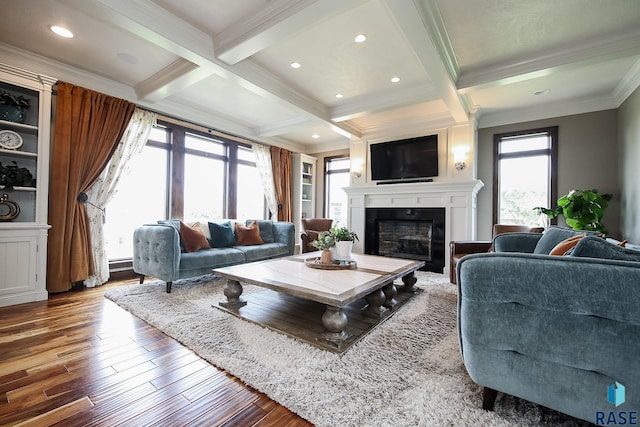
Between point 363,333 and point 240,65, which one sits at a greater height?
point 240,65

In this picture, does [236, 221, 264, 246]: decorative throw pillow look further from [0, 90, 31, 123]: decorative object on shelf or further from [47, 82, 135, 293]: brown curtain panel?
[0, 90, 31, 123]: decorative object on shelf

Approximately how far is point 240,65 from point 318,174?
3760 millimetres

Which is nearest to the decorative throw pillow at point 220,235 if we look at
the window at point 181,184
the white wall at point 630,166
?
the window at point 181,184

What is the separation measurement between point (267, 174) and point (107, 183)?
9.34ft

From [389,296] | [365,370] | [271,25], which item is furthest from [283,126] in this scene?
[365,370]

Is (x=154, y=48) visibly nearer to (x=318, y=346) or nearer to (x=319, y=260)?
(x=319, y=260)

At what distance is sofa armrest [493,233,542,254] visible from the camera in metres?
2.53

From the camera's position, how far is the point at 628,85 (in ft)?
10.7

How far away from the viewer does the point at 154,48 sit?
9.07 ft

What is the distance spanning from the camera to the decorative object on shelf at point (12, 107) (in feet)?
8.87

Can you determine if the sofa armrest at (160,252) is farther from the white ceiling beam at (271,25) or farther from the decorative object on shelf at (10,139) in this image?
the white ceiling beam at (271,25)

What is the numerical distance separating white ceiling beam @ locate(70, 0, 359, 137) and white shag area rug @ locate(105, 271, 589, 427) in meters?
2.36

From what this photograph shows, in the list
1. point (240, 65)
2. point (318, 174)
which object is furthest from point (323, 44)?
point (318, 174)

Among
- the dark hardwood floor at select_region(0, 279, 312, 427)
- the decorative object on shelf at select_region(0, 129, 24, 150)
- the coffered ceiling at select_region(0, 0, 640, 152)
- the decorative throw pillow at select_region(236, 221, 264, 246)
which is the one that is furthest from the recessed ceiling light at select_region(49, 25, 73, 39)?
the decorative throw pillow at select_region(236, 221, 264, 246)
